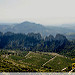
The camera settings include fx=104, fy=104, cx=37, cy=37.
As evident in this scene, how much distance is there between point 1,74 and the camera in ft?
163

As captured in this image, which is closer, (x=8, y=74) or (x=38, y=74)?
(x=8, y=74)

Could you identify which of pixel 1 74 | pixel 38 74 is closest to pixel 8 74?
pixel 1 74

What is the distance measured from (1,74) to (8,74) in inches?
128

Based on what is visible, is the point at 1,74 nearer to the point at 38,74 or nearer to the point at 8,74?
the point at 8,74

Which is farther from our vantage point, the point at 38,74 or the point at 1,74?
the point at 38,74

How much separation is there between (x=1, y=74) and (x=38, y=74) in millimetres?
19007

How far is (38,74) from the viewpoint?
56.3 meters

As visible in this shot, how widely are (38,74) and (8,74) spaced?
620 inches

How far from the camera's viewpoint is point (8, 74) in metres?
50.8
